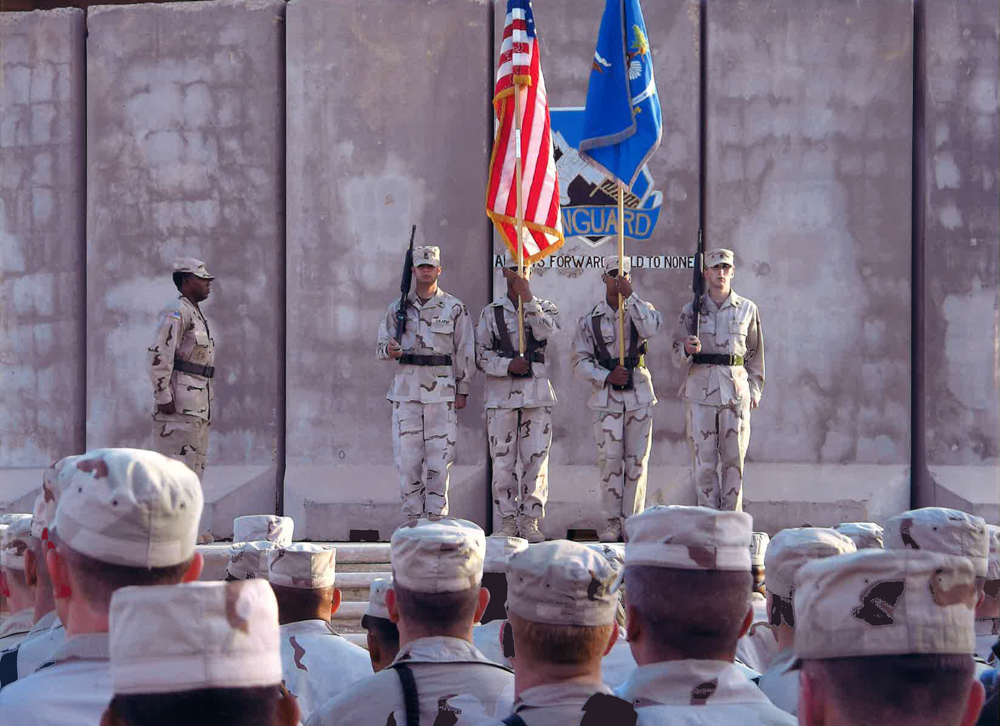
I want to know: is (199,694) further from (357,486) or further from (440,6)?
(440,6)

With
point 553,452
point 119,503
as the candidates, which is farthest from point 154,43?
point 119,503

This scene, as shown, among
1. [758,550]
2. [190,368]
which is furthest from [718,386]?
[190,368]

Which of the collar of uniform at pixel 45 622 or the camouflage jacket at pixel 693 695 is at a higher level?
the camouflage jacket at pixel 693 695

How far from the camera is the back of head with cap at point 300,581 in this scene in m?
3.99

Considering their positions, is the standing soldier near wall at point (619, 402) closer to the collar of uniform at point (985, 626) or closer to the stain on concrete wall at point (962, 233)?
the stain on concrete wall at point (962, 233)

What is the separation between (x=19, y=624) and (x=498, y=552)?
1550 mm

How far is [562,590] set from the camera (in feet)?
8.38

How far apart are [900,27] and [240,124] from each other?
528 centimetres

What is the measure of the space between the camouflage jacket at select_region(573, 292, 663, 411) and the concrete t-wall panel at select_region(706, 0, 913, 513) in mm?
1988

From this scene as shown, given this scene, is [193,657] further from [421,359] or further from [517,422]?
[517,422]

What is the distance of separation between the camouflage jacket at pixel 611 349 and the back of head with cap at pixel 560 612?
18.9 ft

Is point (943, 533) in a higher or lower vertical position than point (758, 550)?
higher

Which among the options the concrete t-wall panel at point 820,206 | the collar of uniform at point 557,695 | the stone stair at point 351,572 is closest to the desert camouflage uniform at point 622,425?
the stone stair at point 351,572

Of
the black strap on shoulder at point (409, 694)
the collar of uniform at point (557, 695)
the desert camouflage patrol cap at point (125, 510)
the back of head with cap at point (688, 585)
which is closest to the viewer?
the desert camouflage patrol cap at point (125, 510)
